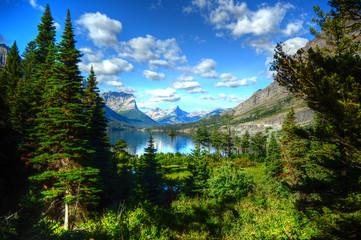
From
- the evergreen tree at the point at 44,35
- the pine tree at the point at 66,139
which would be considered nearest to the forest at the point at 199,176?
the pine tree at the point at 66,139

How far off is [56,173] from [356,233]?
49.4ft

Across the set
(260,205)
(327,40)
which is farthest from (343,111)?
(260,205)

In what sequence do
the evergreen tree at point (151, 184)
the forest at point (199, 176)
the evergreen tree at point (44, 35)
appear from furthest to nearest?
the evergreen tree at point (44, 35)
the evergreen tree at point (151, 184)
the forest at point (199, 176)

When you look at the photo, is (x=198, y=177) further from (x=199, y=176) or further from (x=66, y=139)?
(x=66, y=139)

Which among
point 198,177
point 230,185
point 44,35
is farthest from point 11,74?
point 230,185

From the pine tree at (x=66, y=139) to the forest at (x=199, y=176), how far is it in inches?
2.7

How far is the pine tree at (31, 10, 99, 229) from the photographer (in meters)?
10.4

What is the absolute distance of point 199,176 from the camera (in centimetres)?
1795

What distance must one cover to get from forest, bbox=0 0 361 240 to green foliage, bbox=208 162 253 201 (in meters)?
0.08

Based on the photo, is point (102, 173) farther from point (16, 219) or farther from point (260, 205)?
point (260, 205)

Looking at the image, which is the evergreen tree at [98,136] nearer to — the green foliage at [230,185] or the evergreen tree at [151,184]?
the evergreen tree at [151,184]

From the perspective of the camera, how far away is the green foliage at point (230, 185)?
40.9 ft

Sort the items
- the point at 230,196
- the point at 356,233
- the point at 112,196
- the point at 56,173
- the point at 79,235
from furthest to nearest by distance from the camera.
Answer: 1. the point at 112,196
2. the point at 230,196
3. the point at 56,173
4. the point at 79,235
5. the point at 356,233

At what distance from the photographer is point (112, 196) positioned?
15.4 meters
